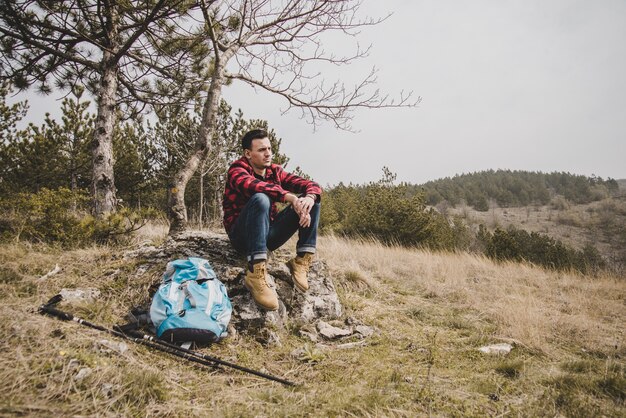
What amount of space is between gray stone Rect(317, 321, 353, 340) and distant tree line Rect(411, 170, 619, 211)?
2249 inches

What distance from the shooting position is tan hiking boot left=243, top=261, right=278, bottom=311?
2.37 m

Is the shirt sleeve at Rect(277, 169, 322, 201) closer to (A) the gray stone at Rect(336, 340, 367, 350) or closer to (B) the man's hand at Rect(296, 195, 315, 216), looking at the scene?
(B) the man's hand at Rect(296, 195, 315, 216)

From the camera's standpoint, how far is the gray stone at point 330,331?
2.52 metres

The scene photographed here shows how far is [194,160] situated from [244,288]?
1.93 metres

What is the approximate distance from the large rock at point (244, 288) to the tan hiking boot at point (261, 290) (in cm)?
13

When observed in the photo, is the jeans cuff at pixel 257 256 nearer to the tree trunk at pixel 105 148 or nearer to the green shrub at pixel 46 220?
the green shrub at pixel 46 220

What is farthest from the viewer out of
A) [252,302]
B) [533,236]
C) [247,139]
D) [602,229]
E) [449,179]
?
[449,179]

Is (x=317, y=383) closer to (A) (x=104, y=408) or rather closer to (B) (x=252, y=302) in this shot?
(B) (x=252, y=302)

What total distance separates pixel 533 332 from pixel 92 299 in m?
3.60

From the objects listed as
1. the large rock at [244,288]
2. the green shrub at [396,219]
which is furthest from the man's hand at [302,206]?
the green shrub at [396,219]

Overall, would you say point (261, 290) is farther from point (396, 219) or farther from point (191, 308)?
point (396, 219)

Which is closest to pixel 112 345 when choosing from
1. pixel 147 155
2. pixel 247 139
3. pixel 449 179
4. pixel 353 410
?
pixel 353 410

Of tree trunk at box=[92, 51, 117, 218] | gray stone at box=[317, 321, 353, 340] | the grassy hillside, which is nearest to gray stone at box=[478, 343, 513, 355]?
the grassy hillside

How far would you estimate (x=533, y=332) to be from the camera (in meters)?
2.63
